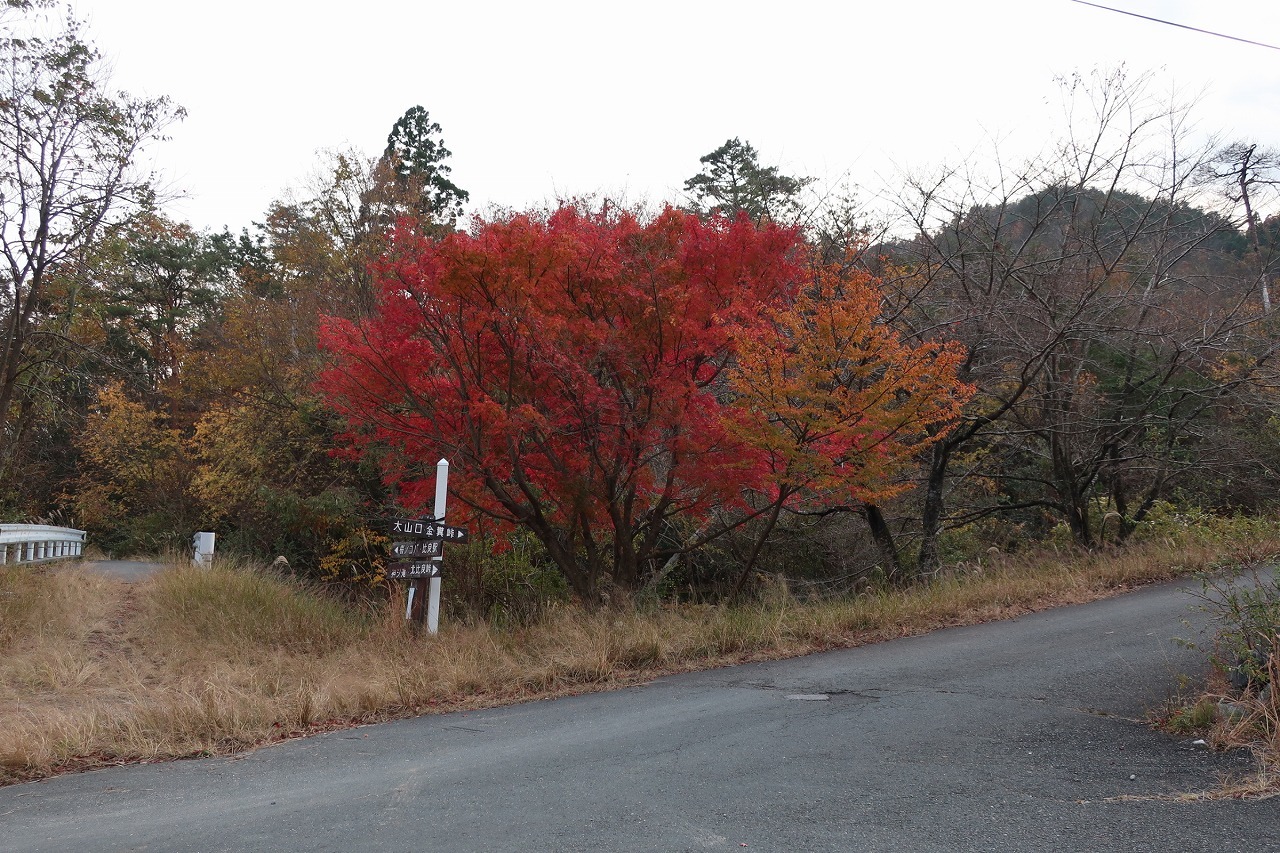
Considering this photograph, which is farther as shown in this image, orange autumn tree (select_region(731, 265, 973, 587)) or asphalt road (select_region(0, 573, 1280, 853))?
orange autumn tree (select_region(731, 265, 973, 587))

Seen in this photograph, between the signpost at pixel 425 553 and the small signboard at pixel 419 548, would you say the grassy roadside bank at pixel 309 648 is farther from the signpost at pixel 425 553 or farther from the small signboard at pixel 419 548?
the small signboard at pixel 419 548

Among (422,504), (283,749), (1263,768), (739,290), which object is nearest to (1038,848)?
(1263,768)

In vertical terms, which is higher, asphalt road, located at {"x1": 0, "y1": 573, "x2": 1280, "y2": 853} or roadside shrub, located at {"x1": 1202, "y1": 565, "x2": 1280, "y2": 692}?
roadside shrub, located at {"x1": 1202, "y1": 565, "x2": 1280, "y2": 692}

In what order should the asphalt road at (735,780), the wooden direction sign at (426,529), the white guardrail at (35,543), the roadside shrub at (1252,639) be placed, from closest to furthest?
the asphalt road at (735,780) < the roadside shrub at (1252,639) < the wooden direction sign at (426,529) < the white guardrail at (35,543)

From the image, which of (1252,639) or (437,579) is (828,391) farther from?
(1252,639)

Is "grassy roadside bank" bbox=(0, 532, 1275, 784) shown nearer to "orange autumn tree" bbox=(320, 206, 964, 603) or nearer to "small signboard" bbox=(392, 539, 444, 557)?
"small signboard" bbox=(392, 539, 444, 557)

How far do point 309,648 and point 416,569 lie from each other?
68.4 inches

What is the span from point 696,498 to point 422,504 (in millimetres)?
3863

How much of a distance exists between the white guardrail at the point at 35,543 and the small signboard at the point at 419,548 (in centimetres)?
757

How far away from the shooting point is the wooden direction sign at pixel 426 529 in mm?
9383

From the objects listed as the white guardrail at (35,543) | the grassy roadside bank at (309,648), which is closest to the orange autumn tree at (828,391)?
the grassy roadside bank at (309,648)

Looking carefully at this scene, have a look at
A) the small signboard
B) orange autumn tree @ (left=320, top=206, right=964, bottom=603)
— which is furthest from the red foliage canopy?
the small signboard

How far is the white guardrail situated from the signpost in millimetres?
7453

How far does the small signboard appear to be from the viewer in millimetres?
9477
